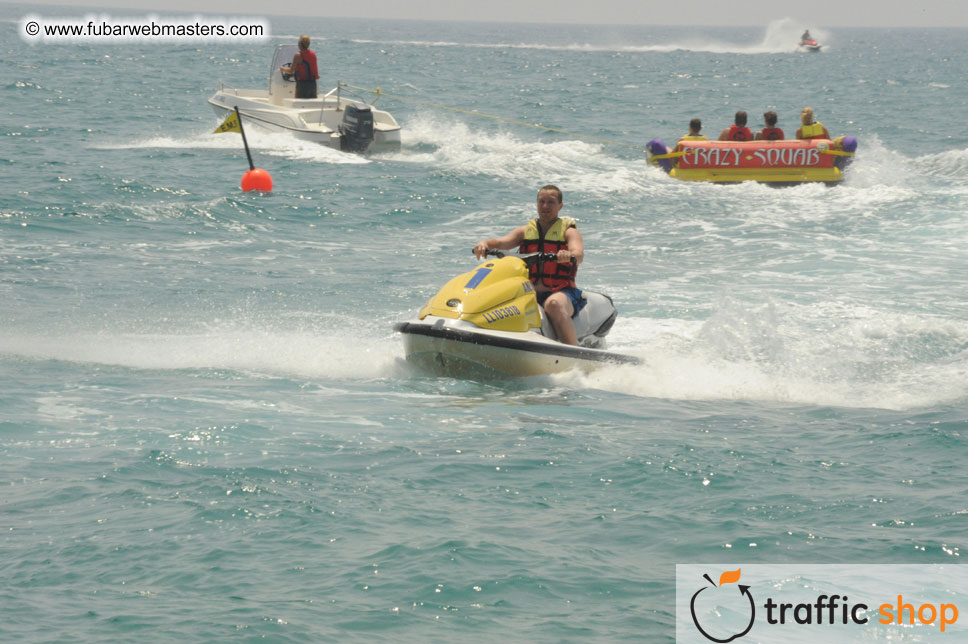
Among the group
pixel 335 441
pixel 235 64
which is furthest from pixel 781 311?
pixel 235 64

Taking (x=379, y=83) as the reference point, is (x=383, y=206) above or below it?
below

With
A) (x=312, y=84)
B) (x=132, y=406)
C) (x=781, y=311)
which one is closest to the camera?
(x=132, y=406)

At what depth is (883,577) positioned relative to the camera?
4.77 meters

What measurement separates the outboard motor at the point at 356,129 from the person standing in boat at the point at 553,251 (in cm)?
1285

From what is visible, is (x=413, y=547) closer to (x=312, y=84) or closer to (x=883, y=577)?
(x=883, y=577)

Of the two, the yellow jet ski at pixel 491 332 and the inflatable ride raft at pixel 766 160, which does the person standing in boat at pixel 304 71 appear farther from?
the yellow jet ski at pixel 491 332

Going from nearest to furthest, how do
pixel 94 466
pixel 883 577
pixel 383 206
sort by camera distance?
pixel 883 577 → pixel 94 466 → pixel 383 206

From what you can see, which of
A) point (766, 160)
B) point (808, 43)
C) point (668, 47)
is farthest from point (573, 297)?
point (668, 47)

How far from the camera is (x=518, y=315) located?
7.81 metres

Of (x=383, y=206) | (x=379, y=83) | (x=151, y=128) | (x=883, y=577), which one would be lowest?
(x=883, y=577)

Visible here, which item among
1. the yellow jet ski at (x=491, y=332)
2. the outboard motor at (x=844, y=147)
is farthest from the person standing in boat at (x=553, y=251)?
the outboard motor at (x=844, y=147)

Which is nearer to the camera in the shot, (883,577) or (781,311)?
(883,577)

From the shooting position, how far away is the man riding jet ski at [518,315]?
767 cm

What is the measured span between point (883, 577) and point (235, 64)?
173 feet
